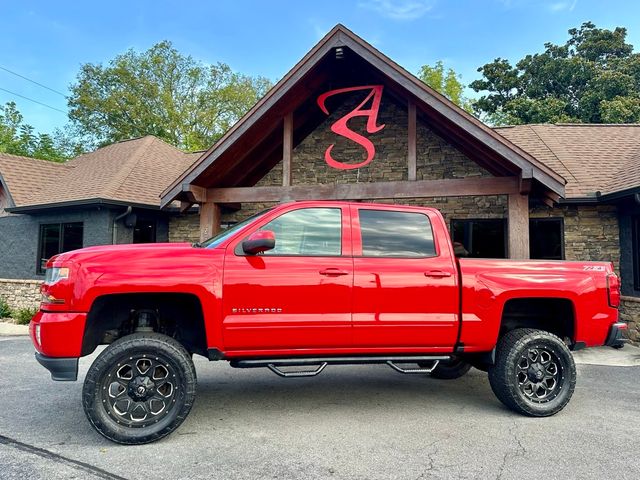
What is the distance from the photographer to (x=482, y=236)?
10914mm

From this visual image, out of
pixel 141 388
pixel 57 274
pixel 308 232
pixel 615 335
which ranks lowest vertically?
pixel 141 388

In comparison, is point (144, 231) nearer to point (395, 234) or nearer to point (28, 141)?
point (395, 234)

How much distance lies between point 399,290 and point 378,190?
15.4 ft

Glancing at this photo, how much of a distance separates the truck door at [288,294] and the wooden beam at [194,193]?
17.1ft

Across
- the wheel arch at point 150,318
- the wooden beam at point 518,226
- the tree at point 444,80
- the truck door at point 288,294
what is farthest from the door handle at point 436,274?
the tree at point 444,80

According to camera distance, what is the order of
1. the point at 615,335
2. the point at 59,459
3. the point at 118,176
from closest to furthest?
the point at 59,459, the point at 615,335, the point at 118,176

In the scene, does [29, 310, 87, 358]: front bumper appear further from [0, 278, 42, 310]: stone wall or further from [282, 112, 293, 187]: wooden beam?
[0, 278, 42, 310]: stone wall

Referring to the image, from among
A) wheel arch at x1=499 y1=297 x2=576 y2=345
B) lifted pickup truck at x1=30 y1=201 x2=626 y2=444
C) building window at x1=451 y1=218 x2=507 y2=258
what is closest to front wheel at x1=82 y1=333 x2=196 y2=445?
lifted pickup truck at x1=30 y1=201 x2=626 y2=444

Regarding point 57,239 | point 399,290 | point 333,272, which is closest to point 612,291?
point 399,290

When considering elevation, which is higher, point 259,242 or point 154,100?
point 154,100

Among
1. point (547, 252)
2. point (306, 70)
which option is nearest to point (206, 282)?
point (306, 70)

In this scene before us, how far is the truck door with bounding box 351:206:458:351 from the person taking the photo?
415cm

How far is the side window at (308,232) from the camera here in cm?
→ 424

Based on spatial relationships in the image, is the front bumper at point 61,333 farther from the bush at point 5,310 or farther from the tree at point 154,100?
the tree at point 154,100
